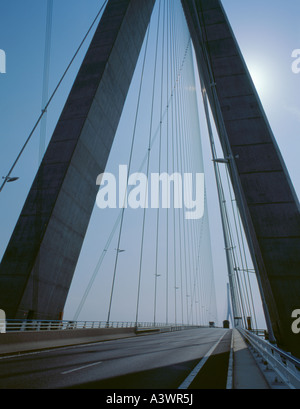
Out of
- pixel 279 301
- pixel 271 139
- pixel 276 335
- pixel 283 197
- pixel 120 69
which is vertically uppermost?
pixel 120 69

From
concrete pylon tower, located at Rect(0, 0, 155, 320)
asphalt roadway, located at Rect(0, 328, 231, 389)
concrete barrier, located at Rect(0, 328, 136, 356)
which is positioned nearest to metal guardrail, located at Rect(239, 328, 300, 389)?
asphalt roadway, located at Rect(0, 328, 231, 389)

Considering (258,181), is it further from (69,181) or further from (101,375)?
(69,181)

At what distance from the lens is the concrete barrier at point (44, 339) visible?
10391 mm

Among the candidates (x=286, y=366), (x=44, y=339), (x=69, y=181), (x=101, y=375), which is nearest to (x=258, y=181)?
(x=286, y=366)

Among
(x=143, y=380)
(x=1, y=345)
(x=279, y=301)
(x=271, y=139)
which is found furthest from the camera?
(x=271, y=139)

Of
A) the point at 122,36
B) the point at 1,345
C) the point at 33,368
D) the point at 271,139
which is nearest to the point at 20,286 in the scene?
the point at 1,345

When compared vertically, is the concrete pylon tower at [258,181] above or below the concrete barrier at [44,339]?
above

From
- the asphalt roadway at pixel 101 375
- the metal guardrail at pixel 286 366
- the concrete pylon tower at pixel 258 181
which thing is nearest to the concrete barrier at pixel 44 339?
the asphalt roadway at pixel 101 375

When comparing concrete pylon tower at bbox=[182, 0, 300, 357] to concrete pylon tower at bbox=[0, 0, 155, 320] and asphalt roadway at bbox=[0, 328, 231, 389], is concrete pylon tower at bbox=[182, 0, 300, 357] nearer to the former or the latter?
asphalt roadway at bbox=[0, 328, 231, 389]

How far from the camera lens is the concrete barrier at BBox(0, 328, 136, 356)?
10391 mm

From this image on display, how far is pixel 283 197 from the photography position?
1395cm

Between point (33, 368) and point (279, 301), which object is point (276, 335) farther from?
point (33, 368)

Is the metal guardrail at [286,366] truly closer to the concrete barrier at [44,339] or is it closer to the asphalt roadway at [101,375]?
the asphalt roadway at [101,375]
